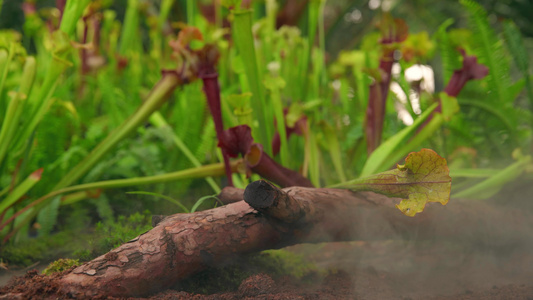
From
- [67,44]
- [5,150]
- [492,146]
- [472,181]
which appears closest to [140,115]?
[67,44]

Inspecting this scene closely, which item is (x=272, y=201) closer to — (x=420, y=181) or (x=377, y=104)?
(x=420, y=181)

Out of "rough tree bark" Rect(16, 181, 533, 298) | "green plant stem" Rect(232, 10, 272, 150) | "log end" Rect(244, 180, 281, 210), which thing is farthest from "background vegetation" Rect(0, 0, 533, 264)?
"log end" Rect(244, 180, 281, 210)

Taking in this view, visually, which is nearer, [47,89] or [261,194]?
[261,194]

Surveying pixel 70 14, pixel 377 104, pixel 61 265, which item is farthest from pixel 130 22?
pixel 61 265

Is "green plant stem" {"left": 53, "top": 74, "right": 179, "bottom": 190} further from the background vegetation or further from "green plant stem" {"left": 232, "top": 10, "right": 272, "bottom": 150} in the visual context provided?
"green plant stem" {"left": 232, "top": 10, "right": 272, "bottom": 150}

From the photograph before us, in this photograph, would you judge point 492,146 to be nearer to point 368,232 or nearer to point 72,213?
point 368,232

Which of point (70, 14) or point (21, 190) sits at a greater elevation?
point (70, 14)
